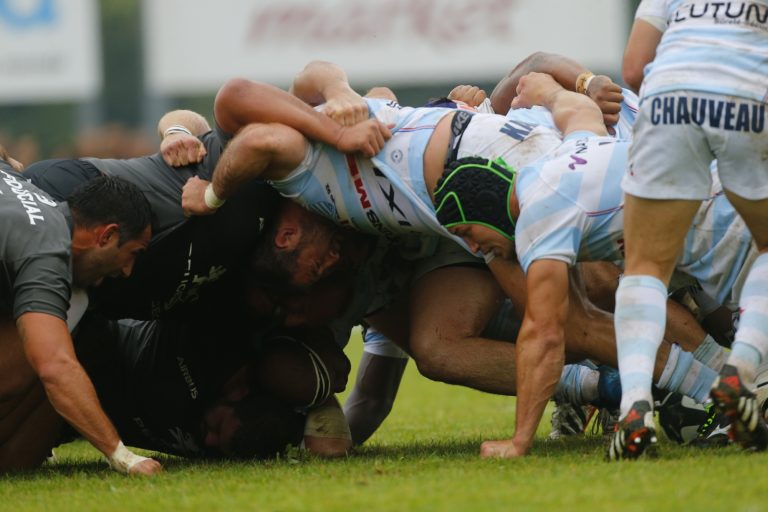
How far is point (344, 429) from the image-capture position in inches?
262

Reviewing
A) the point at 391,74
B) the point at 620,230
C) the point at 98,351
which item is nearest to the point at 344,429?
the point at 98,351

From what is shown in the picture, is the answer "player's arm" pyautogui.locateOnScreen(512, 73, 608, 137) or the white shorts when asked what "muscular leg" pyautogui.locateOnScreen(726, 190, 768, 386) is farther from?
"player's arm" pyautogui.locateOnScreen(512, 73, 608, 137)

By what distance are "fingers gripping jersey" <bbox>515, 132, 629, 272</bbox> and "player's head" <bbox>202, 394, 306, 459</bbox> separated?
159cm

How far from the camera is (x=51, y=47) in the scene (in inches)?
1194

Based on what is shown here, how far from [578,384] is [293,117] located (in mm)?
1862

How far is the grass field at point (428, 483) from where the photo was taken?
4449 millimetres

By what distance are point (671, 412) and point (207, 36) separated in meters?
25.3

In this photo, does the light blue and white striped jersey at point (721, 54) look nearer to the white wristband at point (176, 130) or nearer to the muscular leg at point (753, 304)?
the muscular leg at point (753, 304)

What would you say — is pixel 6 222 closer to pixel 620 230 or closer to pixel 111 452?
pixel 111 452

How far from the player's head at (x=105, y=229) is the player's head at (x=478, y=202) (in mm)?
1280

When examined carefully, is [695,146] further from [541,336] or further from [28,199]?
[28,199]

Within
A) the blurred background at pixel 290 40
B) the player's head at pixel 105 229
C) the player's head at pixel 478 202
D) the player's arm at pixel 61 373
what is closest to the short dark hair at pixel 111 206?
the player's head at pixel 105 229

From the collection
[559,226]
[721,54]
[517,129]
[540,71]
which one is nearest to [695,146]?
[721,54]

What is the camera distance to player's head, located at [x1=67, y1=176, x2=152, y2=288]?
19.5ft
